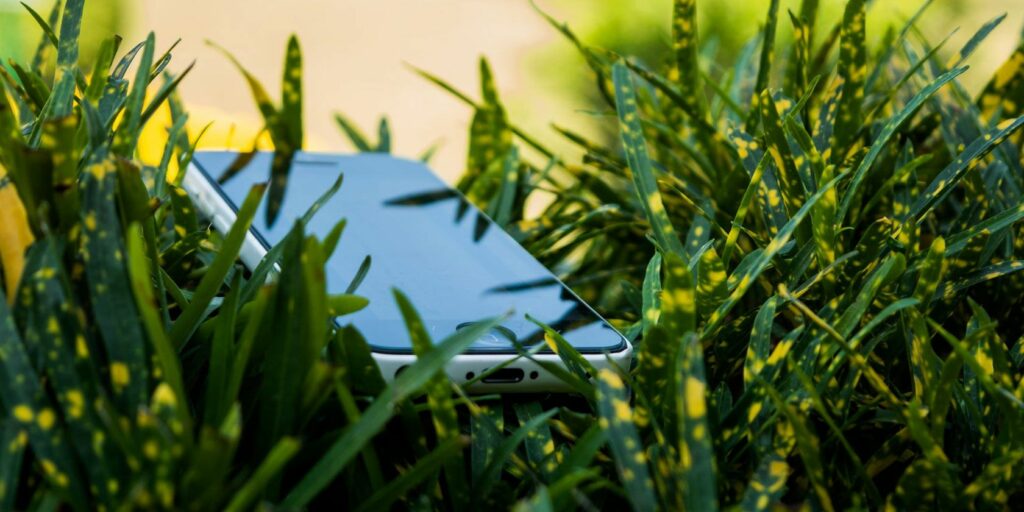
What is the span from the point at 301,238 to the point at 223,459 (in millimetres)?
85

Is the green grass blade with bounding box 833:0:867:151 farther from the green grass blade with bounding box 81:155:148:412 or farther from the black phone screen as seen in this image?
the green grass blade with bounding box 81:155:148:412

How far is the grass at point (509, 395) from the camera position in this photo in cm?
29

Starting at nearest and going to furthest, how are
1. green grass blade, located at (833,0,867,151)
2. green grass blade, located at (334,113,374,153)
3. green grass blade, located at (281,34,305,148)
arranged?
1. green grass blade, located at (833,0,867,151)
2. green grass blade, located at (281,34,305,148)
3. green grass blade, located at (334,113,374,153)

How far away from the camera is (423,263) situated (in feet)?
1.81

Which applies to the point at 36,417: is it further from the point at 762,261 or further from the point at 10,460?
A: the point at 762,261

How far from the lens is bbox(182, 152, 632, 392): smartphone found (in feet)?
1.36

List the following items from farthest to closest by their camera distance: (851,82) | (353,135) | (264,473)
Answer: (353,135) → (851,82) → (264,473)

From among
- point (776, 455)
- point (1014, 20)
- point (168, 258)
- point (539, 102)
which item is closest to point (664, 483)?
point (776, 455)

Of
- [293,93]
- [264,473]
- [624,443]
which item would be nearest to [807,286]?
[624,443]

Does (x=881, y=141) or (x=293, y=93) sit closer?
(x=881, y=141)

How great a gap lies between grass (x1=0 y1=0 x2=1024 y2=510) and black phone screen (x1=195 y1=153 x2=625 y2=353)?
0.14ft

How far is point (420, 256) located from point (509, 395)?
16cm

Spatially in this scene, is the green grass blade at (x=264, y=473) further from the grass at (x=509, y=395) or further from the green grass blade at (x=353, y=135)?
the green grass blade at (x=353, y=135)

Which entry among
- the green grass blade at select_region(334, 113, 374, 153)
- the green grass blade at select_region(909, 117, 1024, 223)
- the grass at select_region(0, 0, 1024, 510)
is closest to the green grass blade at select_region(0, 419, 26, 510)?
the grass at select_region(0, 0, 1024, 510)
